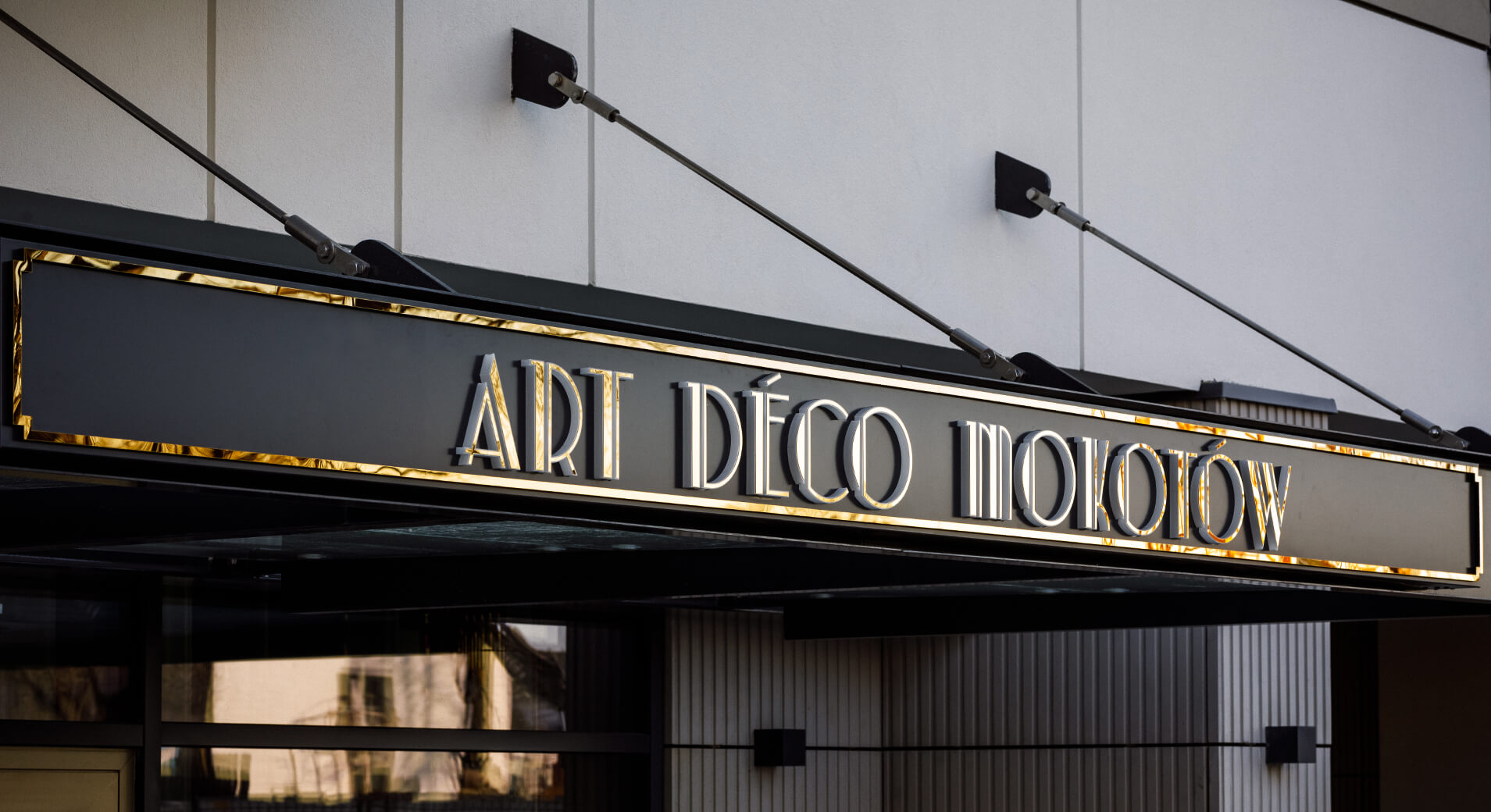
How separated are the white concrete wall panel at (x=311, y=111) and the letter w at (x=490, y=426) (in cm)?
137

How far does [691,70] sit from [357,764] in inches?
147

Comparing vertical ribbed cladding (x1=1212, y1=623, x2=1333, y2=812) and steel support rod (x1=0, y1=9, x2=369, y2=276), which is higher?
steel support rod (x1=0, y1=9, x2=369, y2=276)

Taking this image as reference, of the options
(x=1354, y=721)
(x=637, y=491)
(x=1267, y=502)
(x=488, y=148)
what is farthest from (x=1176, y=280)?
(x=1354, y=721)

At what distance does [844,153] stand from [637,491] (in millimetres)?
2828

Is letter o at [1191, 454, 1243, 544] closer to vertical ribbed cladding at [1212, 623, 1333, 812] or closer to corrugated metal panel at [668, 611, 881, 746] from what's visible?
vertical ribbed cladding at [1212, 623, 1333, 812]

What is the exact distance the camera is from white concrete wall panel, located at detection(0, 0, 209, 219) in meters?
4.84

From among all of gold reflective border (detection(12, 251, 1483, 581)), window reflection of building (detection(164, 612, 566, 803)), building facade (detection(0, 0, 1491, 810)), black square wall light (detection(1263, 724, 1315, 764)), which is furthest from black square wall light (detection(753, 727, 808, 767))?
gold reflective border (detection(12, 251, 1483, 581))

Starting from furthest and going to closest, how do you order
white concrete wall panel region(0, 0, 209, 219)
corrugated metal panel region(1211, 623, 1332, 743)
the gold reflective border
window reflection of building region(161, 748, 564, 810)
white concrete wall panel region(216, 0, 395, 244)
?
corrugated metal panel region(1211, 623, 1332, 743), window reflection of building region(161, 748, 564, 810), white concrete wall panel region(216, 0, 395, 244), white concrete wall panel region(0, 0, 209, 219), the gold reflective border

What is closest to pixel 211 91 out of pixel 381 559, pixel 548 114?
pixel 548 114

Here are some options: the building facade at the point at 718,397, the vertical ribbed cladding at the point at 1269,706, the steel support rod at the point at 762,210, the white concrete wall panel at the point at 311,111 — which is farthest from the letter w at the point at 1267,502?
the vertical ribbed cladding at the point at 1269,706

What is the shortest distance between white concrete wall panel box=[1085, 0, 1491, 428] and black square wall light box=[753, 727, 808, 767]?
3243 mm

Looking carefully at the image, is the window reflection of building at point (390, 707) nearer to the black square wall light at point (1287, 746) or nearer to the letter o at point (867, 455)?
the black square wall light at point (1287, 746)

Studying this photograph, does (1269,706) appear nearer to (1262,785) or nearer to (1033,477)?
(1262,785)

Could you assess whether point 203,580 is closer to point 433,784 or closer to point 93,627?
point 93,627
